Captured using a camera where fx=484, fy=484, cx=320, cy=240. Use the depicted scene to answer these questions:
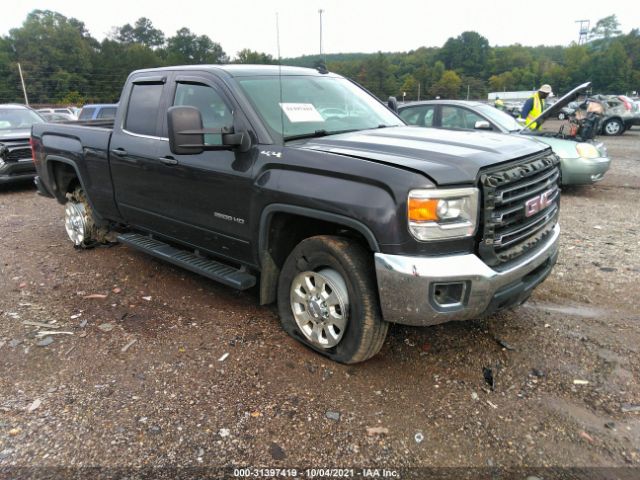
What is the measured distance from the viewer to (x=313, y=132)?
11.6ft

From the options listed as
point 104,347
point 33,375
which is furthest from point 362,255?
point 33,375

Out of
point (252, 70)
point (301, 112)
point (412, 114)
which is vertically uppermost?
point (252, 70)

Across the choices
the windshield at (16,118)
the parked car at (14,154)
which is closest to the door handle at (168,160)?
the parked car at (14,154)

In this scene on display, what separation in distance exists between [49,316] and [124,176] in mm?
1417

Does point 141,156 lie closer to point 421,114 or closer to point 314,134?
point 314,134

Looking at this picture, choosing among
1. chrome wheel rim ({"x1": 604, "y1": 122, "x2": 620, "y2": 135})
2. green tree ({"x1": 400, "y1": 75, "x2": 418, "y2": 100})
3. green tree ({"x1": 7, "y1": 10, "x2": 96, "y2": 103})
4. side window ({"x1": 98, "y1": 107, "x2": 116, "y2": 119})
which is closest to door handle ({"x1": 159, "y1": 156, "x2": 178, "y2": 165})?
side window ({"x1": 98, "y1": 107, "x2": 116, "y2": 119})

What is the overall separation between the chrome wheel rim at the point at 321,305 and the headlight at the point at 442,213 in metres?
0.68

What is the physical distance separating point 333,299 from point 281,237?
2.13 ft

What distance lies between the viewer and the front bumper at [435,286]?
2643mm

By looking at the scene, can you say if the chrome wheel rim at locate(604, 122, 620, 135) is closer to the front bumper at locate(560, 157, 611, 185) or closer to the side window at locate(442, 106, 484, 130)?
the front bumper at locate(560, 157, 611, 185)

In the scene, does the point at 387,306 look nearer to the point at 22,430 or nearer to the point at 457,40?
the point at 22,430

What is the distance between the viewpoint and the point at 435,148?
9.95ft

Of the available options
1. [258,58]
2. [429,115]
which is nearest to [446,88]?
[429,115]

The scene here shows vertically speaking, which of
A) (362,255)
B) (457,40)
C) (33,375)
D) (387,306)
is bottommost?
(33,375)
